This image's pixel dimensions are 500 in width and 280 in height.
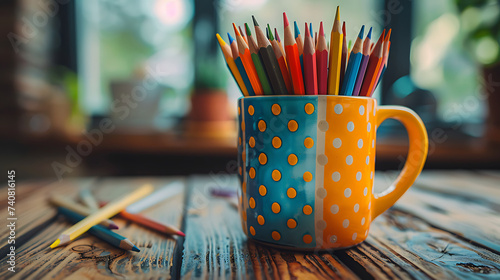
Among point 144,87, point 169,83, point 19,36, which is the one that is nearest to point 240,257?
point 144,87

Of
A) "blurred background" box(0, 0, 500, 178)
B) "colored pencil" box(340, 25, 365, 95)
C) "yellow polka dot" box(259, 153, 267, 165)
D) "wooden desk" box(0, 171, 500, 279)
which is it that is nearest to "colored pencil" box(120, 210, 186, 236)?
"wooden desk" box(0, 171, 500, 279)

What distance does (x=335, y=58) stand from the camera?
31 cm

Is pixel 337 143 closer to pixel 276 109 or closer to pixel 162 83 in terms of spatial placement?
pixel 276 109

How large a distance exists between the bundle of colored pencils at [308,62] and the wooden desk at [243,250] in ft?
0.49

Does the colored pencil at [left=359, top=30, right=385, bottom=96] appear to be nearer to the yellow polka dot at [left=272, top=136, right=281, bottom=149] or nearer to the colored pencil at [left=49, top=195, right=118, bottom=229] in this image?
the yellow polka dot at [left=272, top=136, right=281, bottom=149]

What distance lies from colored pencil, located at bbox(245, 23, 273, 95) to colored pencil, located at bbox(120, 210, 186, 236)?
0.17 metres

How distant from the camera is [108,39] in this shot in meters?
1.50

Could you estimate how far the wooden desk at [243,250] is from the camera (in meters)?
0.28

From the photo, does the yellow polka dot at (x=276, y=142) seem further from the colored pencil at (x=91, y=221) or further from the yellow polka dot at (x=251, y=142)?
the colored pencil at (x=91, y=221)

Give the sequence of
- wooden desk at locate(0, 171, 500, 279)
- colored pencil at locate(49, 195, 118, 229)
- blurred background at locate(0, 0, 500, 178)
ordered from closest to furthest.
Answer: wooden desk at locate(0, 171, 500, 279)
colored pencil at locate(49, 195, 118, 229)
blurred background at locate(0, 0, 500, 178)

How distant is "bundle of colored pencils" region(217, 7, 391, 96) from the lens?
0.31 metres

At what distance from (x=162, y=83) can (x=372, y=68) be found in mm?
1221

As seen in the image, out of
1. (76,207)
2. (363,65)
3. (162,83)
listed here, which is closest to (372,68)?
(363,65)

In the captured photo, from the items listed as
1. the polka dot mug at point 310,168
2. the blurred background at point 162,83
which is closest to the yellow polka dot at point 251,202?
the polka dot mug at point 310,168
